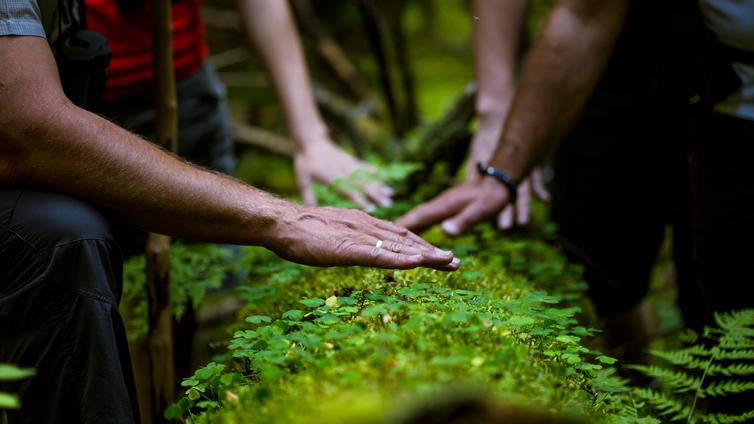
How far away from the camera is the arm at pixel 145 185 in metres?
1.90

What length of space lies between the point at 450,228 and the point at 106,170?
1.57 metres

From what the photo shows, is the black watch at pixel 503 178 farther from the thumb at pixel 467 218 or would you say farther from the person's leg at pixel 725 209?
the person's leg at pixel 725 209

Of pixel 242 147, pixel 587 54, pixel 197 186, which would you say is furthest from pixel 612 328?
pixel 242 147

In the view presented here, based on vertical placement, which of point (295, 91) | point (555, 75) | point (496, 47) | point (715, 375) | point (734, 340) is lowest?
point (715, 375)

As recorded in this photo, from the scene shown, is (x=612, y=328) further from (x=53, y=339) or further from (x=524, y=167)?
(x=53, y=339)

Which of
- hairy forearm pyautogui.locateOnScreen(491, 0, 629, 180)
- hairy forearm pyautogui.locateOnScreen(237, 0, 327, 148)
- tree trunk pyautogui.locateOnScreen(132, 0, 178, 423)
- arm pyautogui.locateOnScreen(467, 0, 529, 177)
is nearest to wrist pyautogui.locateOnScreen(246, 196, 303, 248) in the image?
tree trunk pyautogui.locateOnScreen(132, 0, 178, 423)

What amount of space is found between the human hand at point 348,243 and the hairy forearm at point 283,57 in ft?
5.40

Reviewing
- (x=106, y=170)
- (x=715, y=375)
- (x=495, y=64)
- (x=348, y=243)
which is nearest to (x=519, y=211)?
(x=495, y=64)

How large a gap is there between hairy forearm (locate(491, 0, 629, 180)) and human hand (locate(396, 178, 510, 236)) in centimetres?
13

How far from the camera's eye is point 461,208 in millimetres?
3064

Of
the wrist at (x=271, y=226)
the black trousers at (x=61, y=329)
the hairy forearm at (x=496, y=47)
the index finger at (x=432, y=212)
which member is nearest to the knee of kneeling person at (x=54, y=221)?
the black trousers at (x=61, y=329)

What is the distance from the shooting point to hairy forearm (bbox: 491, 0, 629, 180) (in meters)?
3.05

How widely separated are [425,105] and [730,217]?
646 centimetres

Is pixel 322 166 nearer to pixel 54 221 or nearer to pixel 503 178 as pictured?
pixel 503 178
